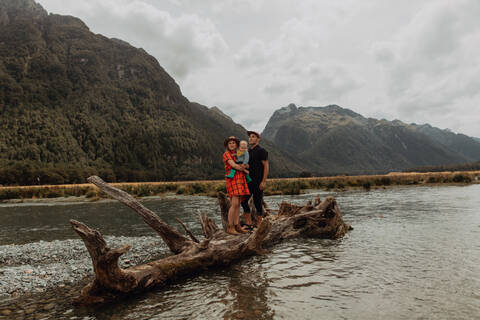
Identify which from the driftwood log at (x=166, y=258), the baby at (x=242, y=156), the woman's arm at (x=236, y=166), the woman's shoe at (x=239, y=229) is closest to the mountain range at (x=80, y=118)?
the woman's shoe at (x=239, y=229)

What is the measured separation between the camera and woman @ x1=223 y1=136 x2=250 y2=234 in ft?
27.4

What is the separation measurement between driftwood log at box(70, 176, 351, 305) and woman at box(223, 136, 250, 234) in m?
0.45

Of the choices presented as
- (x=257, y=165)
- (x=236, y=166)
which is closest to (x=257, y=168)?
(x=257, y=165)

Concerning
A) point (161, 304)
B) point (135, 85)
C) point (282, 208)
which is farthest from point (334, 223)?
point (135, 85)

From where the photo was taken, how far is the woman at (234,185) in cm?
835

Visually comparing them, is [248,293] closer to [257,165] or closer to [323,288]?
[323,288]

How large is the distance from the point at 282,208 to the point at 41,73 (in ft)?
632

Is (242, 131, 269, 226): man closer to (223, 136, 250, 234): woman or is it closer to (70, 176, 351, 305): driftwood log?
(223, 136, 250, 234): woman

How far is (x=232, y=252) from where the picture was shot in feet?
26.4

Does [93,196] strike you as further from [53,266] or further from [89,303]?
[89,303]

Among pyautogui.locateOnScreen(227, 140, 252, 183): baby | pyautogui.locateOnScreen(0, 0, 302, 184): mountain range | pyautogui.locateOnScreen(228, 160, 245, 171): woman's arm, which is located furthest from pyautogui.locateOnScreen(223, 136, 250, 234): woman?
pyautogui.locateOnScreen(0, 0, 302, 184): mountain range

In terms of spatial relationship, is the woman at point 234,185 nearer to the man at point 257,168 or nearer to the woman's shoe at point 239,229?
the woman's shoe at point 239,229

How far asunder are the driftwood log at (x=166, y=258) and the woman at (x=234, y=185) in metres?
0.45

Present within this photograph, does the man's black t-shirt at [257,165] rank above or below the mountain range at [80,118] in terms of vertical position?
below
